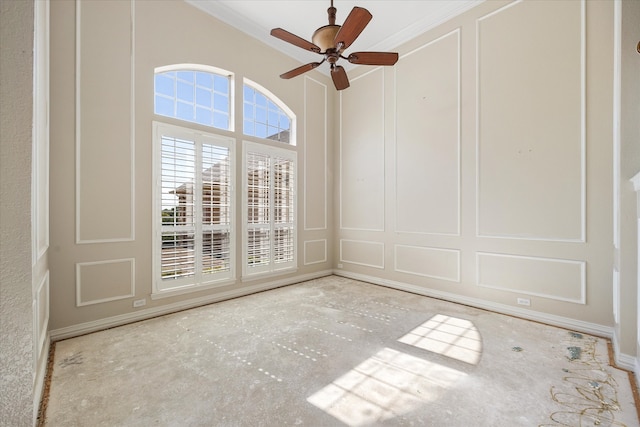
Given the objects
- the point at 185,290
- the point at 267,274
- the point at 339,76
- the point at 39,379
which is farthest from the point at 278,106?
the point at 39,379

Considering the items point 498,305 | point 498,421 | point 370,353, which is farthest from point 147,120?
point 498,305

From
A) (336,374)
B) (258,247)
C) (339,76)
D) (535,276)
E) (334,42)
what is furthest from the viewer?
(258,247)

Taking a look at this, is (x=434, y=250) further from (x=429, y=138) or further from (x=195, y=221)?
(x=195, y=221)

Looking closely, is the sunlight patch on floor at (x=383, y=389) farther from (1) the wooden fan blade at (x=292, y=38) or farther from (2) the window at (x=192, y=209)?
(1) the wooden fan blade at (x=292, y=38)

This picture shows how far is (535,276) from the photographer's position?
329cm

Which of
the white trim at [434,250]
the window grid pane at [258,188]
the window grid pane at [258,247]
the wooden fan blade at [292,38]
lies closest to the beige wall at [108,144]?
the window grid pane at [258,247]

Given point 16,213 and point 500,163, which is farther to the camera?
point 500,163

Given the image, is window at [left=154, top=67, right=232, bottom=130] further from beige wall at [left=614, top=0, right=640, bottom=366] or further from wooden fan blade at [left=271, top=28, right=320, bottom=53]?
beige wall at [left=614, top=0, right=640, bottom=366]

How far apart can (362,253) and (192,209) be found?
2.96 meters

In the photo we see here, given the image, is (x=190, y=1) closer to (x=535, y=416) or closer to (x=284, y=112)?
(x=284, y=112)

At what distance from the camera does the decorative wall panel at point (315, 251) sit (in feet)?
17.1

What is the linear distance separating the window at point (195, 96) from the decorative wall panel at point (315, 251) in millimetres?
2450

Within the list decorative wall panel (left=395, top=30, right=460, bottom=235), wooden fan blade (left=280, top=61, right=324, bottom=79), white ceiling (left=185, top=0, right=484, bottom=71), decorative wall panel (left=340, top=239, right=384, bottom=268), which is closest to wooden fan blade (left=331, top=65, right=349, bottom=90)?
wooden fan blade (left=280, top=61, right=324, bottom=79)

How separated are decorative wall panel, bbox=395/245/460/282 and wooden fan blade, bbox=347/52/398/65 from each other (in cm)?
265
